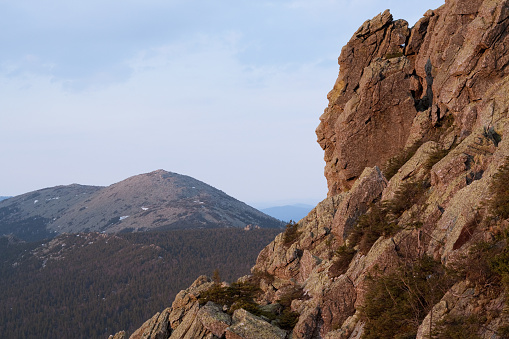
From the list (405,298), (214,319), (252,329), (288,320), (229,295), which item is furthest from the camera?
(229,295)

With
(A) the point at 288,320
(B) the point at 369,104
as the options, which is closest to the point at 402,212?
(A) the point at 288,320

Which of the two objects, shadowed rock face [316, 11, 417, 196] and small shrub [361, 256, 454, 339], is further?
shadowed rock face [316, 11, 417, 196]

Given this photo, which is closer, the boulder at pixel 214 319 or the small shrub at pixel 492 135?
the small shrub at pixel 492 135

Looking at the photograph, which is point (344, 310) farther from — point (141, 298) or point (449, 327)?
point (141, 298)

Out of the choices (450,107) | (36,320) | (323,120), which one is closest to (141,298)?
(36,320)

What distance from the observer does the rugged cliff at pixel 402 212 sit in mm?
17578

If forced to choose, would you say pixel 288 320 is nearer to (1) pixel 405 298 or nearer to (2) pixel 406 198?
(1) pixel 405 298

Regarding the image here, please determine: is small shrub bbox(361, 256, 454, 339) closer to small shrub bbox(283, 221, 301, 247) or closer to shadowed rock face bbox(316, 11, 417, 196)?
small shrub bbox(283, 221, 301, 247)

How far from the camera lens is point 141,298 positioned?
620 ft

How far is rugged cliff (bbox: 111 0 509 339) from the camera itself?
17.6 m

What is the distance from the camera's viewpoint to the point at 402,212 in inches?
1033

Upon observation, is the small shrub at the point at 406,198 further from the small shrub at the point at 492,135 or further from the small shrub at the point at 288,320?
the small shrub at the point at 288,320

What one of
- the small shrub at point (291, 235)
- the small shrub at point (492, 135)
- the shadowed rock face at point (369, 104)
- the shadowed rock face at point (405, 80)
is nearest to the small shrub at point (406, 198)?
Answer: the small shrub at point (492, 135)

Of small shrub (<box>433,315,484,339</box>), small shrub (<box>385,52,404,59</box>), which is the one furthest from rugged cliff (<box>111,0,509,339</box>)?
small shrub (<box>385,52,404,59</box>)
